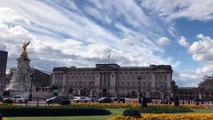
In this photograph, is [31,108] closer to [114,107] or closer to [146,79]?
[114,107]

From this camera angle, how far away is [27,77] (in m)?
72.8

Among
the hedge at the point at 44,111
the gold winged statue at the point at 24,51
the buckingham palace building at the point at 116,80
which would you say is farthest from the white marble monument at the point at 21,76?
the buckingham palace building at the point at 116,80

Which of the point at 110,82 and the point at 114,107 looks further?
the point at 110,82

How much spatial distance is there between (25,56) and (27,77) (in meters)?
4.99

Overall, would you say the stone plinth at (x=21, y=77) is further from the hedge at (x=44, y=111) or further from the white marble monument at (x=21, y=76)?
the hedge at (x=44, y=111)

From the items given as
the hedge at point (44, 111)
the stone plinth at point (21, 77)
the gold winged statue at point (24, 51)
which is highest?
the gold winged statue at point (24, 51)

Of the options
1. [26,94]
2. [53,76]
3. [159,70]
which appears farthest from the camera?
[53,76]

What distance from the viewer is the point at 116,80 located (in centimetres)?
15225

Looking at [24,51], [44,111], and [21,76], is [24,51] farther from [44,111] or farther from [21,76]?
[44,111]

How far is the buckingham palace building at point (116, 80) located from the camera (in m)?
142

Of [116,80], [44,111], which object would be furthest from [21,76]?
[116,80]

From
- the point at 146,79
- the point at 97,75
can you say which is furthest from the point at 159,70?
the point at 97,75

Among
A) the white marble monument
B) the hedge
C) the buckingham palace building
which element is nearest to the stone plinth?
the white marble monument

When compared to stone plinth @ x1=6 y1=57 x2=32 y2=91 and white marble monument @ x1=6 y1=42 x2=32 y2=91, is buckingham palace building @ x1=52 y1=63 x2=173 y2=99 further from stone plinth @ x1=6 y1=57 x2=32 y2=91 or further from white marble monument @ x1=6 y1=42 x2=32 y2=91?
stone plinth @ x1=6 y1=57 x2=32 y2=91
